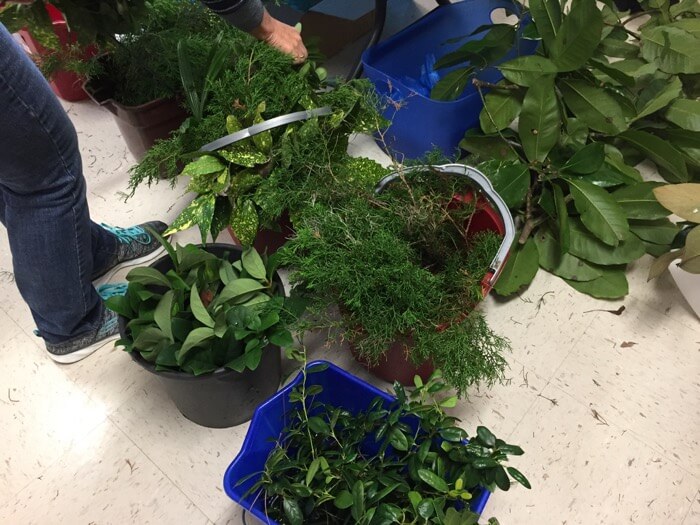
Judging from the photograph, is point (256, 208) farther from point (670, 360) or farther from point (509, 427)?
point (670, 360)

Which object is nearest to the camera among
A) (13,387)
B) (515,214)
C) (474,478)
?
(474,478)

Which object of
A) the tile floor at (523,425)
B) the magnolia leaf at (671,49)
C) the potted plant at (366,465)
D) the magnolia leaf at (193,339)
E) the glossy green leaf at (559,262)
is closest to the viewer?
the potted plant at (366,465)

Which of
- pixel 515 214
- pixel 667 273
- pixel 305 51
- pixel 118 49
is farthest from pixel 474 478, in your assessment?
pixel 118 49

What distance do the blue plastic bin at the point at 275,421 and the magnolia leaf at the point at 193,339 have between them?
0.15 metres

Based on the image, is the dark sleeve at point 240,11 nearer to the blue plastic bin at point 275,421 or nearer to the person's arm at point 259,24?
the person's arm at point 259,24

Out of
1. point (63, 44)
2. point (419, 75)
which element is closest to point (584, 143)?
point (419, 75)

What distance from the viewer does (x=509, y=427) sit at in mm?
1040

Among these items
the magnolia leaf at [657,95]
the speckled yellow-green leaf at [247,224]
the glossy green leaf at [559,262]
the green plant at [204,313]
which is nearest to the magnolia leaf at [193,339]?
the green plant at [204,313]

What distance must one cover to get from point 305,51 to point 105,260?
72 cm


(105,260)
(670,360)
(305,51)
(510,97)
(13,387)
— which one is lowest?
(670,360)

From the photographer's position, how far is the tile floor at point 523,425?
3.17ft

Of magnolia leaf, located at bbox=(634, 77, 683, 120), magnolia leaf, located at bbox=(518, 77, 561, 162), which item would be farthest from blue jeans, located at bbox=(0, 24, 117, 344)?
magnolia leaf, located at bbox=(634, 77, 683, 120)

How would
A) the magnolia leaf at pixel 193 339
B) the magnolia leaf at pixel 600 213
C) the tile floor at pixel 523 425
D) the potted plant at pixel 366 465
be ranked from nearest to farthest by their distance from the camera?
1. the potted plant at pixel 366 465
2. the magnolia leaf at pixel 193 339
3. the tile floor at pixel 523 425
4. the magnolia leaf at pixel 600 213

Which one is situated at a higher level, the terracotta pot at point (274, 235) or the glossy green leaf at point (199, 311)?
the glossy green leaf at point (199, 311)
